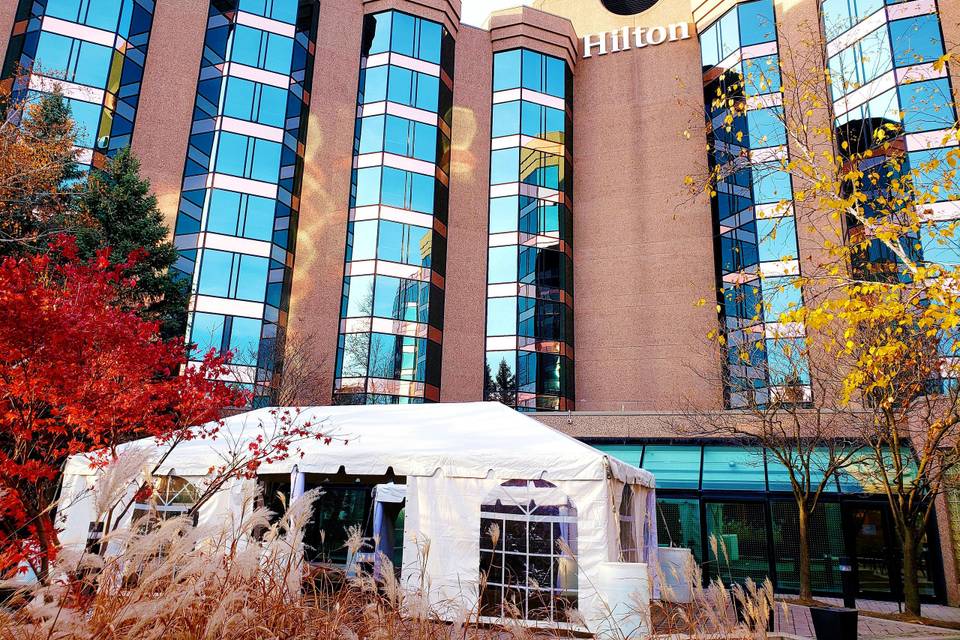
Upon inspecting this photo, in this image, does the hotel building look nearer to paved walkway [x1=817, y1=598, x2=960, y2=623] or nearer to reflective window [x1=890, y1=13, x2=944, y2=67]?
reflective window [x1=890, y1=13, x2=944, y2=67]

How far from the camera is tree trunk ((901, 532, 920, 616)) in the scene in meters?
12.5

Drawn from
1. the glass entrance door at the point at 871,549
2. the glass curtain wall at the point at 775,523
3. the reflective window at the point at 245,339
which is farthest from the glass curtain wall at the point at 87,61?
the glass entrance door at the point at 871,549

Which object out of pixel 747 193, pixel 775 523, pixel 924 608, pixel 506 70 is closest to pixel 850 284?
pixel 924 608

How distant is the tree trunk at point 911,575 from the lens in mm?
12523

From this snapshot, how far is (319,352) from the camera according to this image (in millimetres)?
27094

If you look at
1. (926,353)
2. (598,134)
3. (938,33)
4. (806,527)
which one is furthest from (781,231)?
(806,527)

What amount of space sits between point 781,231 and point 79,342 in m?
24.4

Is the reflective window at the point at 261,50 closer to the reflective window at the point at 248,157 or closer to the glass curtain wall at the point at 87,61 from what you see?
the reflective window at the point at 248,157

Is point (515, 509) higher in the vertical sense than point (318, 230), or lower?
lower

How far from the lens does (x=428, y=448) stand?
34.2 ft

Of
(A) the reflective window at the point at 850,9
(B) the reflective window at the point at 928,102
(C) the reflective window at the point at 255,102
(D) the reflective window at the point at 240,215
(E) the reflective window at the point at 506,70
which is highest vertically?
(E) the reflective window at the point at 506,70

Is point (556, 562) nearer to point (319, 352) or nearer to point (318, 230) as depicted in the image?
point (319, 352)

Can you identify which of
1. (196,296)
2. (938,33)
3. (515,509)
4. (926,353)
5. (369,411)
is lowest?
(515,509)

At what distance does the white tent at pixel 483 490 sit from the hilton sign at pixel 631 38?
26644mm
